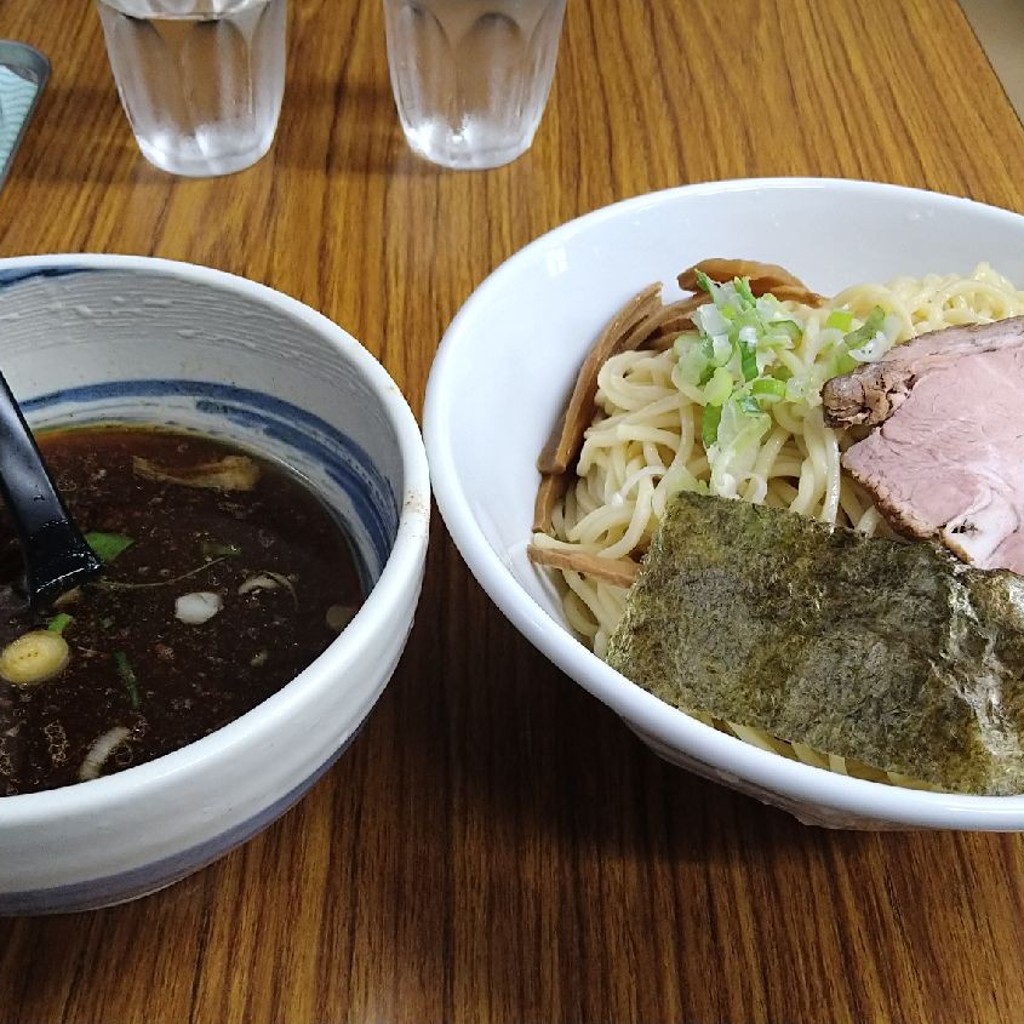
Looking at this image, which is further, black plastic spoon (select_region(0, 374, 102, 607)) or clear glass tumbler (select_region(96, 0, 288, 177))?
clear glass tumbler (select_region(96, 0, 288, 177))

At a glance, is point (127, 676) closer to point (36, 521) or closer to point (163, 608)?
point (163, 608)

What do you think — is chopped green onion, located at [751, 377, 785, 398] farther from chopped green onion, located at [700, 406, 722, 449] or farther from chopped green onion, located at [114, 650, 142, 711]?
chopped green onion, located at [114, 650, 142, 711]

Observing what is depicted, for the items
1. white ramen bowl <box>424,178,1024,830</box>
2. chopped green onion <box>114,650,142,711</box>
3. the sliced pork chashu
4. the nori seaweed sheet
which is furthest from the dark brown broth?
the sliced pork chashu

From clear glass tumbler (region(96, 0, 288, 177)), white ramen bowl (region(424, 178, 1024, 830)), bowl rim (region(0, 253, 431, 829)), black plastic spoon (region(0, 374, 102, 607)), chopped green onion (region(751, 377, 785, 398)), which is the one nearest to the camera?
bowl rim (region(0, 253, 431, 829))

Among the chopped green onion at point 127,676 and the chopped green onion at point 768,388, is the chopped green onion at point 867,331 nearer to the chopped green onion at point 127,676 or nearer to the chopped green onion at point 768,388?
the chopped green onion at point 768,388

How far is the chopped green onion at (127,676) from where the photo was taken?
0.78 m

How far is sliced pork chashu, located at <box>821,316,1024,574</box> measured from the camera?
1008 mm

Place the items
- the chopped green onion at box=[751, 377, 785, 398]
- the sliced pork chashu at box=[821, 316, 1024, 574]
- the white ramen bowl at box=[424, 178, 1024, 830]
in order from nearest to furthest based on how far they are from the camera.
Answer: the white ramen bowl at box=[424, 178, 1024, 830] < the sliced pork chashu at box=[821, 316, 1024, 574] < the chopped green onion at box=[751, 377, 785, 398]

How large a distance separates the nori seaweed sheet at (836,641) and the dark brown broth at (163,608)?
280mm

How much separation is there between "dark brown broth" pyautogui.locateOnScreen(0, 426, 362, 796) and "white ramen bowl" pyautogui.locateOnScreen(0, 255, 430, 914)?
0.03 m

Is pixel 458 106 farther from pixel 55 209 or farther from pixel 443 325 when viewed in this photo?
pixel 55 209

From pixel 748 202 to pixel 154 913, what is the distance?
1004mm

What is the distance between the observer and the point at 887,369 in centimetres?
111

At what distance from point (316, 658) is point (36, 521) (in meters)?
0.28
